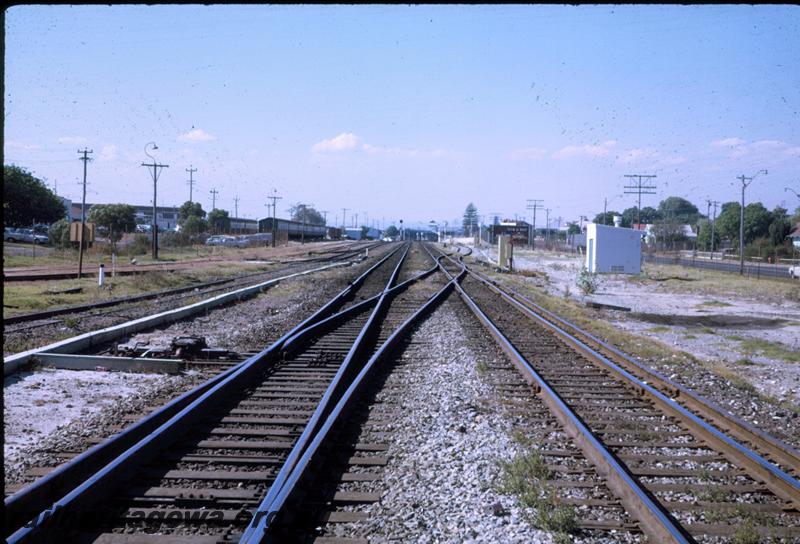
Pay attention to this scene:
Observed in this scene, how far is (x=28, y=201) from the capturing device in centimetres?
6244

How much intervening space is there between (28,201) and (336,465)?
65679 millimetres

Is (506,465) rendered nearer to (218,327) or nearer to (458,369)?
(458,369)

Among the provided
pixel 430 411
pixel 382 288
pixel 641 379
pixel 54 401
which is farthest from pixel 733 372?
pixel 382 288

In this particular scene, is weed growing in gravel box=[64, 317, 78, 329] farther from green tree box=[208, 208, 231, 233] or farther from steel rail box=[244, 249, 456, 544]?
green tree box=[208, 208, 231, 233]

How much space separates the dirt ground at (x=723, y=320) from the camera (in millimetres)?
12047

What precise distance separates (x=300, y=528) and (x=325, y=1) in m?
3.27

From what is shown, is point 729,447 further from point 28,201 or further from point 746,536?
point 28,201

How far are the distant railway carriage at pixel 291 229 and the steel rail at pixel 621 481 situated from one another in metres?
78.6

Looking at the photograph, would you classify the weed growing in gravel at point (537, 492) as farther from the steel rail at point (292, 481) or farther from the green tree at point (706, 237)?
the green tree at point (706, 237)

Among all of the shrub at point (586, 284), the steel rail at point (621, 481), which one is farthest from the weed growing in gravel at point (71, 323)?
the shrub at point (586, 284)

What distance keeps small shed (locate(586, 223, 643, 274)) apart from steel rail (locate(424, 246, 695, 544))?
→ 93.6 ft

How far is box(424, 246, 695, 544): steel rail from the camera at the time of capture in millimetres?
4444

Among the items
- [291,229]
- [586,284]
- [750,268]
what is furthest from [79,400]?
[291,229]

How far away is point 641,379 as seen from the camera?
32.0 ft
